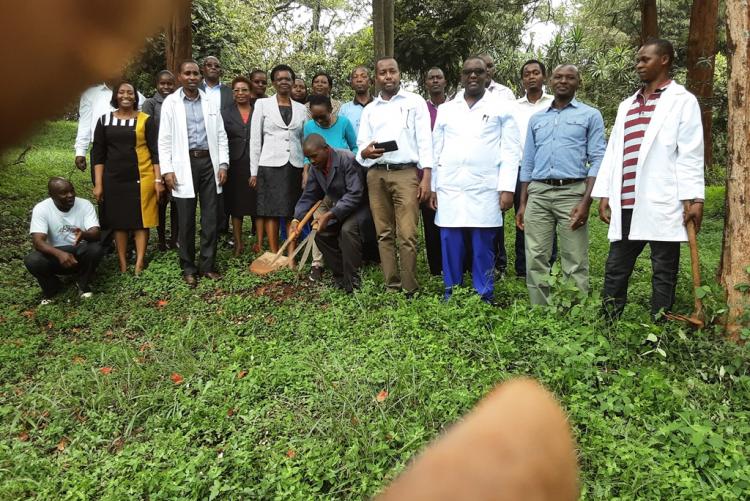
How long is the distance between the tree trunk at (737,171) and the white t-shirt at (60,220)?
5.50m

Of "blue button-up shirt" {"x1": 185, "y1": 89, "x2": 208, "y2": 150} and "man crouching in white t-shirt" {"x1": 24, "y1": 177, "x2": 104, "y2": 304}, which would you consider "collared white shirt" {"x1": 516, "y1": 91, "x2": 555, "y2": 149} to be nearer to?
"blue button-up shirt" {"x1": 185, "y1": 89, "x2": 208, "y2": 150}

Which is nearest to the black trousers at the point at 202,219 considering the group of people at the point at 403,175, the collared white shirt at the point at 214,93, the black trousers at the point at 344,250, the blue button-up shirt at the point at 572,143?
the group of people at the point at 403,175

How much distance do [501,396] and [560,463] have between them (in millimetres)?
84

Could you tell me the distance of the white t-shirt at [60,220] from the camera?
214 inches

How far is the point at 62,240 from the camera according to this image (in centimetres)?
558

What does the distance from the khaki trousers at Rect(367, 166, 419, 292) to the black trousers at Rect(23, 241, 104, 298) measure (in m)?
2.80

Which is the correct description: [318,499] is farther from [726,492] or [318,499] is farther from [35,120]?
[35,120]

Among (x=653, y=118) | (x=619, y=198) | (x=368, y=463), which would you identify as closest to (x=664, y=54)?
(x=653, y=118)

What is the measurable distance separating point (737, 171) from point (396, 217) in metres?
2.61

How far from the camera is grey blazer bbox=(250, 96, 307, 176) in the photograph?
6.27 metres

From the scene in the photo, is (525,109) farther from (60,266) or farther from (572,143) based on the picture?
(60,266)

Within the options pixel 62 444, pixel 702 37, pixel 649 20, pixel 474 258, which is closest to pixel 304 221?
pixel 474 258

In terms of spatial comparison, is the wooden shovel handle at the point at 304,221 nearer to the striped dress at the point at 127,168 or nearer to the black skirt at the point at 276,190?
the black skirt at the point at 276,190

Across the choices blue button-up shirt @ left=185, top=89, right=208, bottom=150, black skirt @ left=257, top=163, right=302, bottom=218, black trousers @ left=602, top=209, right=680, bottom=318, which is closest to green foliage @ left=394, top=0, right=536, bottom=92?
black skirt @ left=257, top=163, right=302, bottom=218
